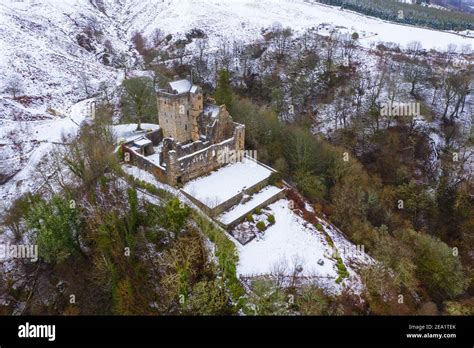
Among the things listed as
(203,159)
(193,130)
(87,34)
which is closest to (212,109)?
(193,130)

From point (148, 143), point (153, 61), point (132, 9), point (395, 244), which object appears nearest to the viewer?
point (395, 244)

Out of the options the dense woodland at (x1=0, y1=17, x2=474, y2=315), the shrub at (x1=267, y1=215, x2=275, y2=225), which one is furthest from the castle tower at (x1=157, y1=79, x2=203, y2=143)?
the shrub at (x1=267, y1=215, x2=275, y2=225)

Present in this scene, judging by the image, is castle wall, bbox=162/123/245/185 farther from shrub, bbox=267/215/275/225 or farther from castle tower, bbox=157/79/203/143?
shrub, bbox=267/215/275/225

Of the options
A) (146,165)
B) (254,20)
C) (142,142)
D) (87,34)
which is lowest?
(146,165)

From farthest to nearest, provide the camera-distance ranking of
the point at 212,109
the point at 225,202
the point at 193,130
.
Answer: the point at 193,130, the point at 212,109, the point at 225,202

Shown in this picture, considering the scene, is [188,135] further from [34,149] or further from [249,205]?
[34,149]

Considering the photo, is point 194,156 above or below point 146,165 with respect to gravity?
above

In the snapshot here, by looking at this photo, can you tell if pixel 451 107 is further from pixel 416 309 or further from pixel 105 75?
pixel 105 75

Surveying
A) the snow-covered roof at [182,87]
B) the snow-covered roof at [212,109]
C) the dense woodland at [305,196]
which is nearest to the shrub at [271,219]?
the dense woodland at [305,196]
